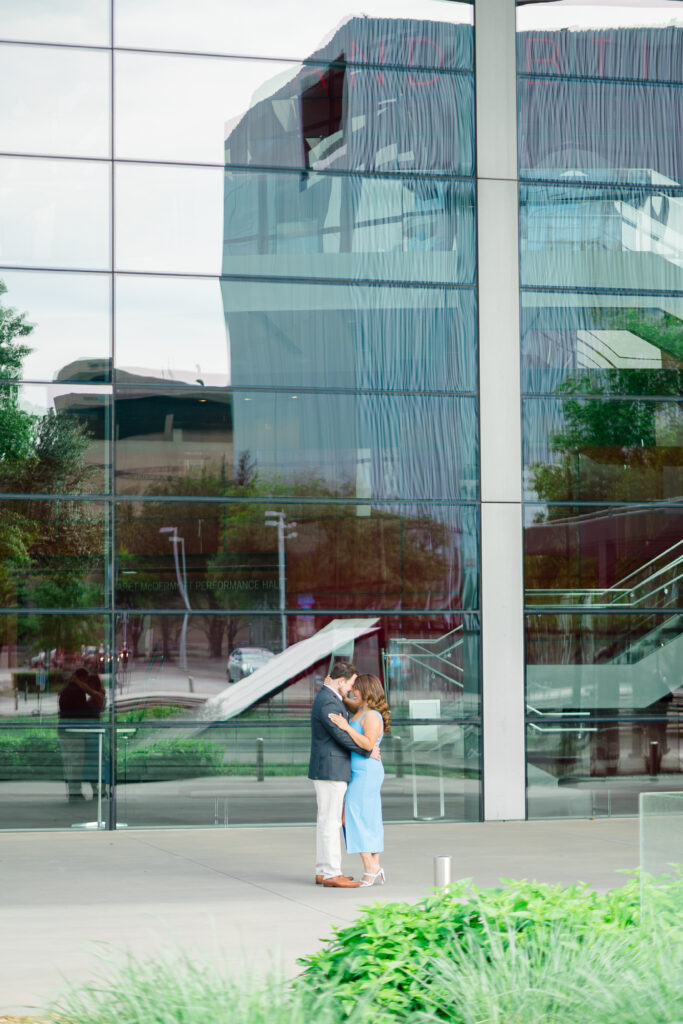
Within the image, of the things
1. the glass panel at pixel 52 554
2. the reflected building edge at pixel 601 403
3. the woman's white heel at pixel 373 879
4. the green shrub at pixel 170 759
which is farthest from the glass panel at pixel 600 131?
the woman's white heel at pixel 373 879

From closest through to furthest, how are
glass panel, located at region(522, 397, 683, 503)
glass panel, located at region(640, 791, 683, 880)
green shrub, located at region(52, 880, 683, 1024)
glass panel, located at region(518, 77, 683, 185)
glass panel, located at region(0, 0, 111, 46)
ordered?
green shrub, located at region(52, 880, 683, 1024)
glass panel, located at region(640, 791, 683, 880)
glass panel, located at region(0, 0, 111, 46)
glass panel, located at region(522, 397, 683, 503)
glass panel, located at region(518, 77, 683, 185)

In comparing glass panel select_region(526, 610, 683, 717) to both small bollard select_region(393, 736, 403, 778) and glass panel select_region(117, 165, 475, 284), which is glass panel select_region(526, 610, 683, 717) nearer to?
small bollard select_region(393, 736, 403, 778)

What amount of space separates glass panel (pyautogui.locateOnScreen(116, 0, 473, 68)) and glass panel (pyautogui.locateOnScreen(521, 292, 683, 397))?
11.0ft

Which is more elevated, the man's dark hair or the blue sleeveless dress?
the man's dark hair

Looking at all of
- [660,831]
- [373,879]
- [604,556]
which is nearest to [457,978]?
[660,831]

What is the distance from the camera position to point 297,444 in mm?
15875

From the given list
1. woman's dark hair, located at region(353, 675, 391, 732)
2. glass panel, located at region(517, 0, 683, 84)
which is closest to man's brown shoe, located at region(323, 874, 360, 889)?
woman's dark hair, located at region(353, 675, 391, 732)

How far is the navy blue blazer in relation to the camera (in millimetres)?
11195

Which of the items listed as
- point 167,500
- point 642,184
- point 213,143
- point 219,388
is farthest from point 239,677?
point 642,184

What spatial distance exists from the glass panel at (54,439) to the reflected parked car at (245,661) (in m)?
2.47

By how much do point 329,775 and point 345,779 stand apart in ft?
0.47

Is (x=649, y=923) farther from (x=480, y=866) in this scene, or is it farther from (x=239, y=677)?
(x=239, y=677)

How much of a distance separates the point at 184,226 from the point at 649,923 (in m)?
11.8

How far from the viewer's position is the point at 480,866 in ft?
39.2
